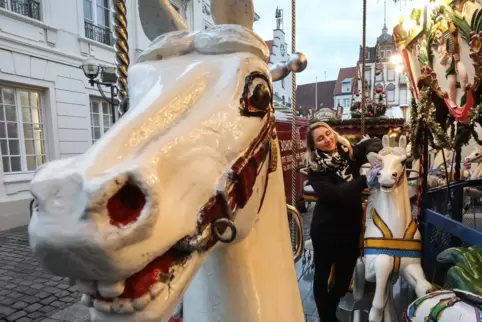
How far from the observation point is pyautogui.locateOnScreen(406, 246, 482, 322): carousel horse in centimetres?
177

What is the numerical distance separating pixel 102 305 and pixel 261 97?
0.59 meters

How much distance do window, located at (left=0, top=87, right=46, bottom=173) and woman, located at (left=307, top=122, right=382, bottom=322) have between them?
22.4 ft

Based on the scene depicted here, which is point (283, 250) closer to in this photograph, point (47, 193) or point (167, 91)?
point (167, 91)

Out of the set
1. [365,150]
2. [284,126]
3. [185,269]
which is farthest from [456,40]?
[284,126]

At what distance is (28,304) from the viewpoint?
376 centimetres

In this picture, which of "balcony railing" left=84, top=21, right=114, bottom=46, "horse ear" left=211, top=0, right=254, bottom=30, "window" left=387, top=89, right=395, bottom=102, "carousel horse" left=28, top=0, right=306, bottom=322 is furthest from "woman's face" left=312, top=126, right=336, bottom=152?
"window" left=387, top=89, right=395, bottom=102

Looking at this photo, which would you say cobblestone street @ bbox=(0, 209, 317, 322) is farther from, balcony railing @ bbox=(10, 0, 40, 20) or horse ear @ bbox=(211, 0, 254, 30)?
balcony railing @ bbox=(10, 0, 40, 20)

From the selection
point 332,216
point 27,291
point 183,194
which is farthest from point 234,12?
point 27,291

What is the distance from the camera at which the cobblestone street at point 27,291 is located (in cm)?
357

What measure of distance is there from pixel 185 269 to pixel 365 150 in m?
2.62

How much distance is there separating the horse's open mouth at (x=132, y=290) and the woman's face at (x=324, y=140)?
86.1 inches

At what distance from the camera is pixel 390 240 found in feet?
9.25

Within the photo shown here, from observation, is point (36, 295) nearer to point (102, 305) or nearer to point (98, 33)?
point (102, 305)

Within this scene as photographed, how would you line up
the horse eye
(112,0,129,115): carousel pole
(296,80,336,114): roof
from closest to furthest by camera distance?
the horse eye → (112,0,129,115): carousel pole → (296,80,336,114): roof
